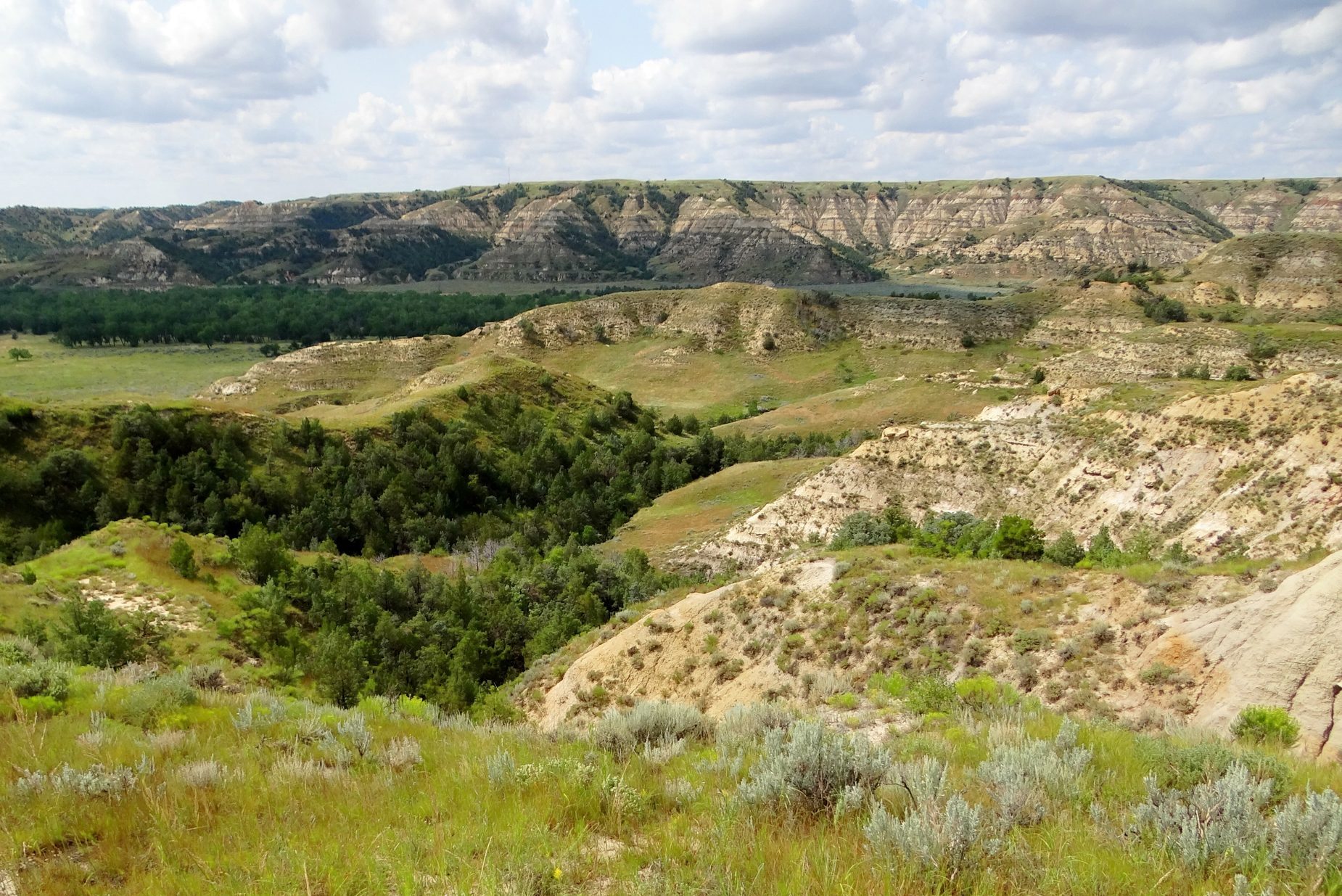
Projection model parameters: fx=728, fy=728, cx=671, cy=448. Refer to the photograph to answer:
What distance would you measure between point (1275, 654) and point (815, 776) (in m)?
8.89

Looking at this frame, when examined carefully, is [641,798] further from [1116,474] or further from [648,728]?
[1116,474]

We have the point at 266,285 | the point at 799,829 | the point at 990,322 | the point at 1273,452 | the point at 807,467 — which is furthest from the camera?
the point at 266,285

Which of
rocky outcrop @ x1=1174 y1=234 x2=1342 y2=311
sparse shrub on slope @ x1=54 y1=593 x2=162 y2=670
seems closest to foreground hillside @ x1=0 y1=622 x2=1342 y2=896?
sparse shrub on slope @ x1=54 y1=593 x2=162 y2=670

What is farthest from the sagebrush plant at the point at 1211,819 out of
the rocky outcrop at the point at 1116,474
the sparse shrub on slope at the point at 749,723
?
the rocky outcrop at the point at 1116,474

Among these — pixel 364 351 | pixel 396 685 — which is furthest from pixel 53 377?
pixel 396 685

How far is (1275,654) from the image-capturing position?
1000 centimetres

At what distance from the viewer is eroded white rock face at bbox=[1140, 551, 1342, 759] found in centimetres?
911

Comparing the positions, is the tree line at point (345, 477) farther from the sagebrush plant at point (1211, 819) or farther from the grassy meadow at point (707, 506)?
the sagebrush plant at point (1211, 819)

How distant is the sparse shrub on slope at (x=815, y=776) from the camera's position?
4820 mm

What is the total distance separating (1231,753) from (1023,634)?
8.75 meters

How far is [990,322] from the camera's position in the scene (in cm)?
9194

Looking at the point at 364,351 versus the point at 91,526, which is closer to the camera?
the point at 91,526

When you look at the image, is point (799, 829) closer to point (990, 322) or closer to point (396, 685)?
point (396, 685)

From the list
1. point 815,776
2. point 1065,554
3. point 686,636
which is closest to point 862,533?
point 1065,554
